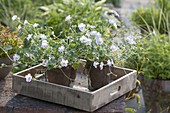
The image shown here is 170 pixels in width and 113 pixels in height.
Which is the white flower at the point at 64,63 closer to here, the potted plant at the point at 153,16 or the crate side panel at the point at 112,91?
the crate side panel at the point at 112,91

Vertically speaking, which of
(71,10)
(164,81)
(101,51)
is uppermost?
(71,10)

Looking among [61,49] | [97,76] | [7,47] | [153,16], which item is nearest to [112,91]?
[97,76]

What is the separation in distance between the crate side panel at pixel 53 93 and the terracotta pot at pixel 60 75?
5cm

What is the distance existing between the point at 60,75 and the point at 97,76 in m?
0.18

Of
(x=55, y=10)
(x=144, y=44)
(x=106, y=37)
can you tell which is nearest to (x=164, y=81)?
(x=144, y=44)

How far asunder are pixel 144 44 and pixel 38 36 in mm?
1456

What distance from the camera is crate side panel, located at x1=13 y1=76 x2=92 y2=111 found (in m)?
1.92

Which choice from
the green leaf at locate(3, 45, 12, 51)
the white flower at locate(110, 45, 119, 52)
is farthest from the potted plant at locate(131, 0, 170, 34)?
the green leaf at locate(3, 45, 12, 51)

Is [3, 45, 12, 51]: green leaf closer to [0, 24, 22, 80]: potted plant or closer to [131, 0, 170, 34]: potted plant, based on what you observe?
[0, 24, 22, 80]: potted plant

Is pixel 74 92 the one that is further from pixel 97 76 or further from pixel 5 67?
pixel 5 67

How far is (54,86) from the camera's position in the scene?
199cm

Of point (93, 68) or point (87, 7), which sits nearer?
point (93, 68)

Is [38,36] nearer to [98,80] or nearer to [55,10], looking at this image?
[98,80]

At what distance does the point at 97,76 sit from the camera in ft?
6.77
